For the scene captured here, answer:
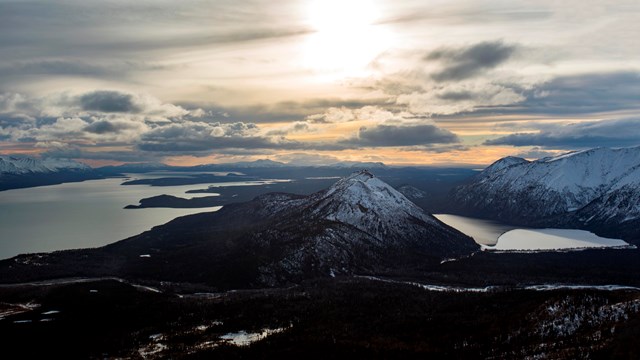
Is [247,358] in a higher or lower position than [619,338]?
lower

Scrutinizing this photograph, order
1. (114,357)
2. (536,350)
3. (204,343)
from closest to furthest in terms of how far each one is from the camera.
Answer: (536,350)
(114,357)
(204,343)

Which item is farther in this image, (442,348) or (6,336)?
(6,336)

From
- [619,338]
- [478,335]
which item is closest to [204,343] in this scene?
[478,335]

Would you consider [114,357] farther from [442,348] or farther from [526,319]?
[526,319]

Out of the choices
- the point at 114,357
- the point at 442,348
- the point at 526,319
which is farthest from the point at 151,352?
the point at 526,319

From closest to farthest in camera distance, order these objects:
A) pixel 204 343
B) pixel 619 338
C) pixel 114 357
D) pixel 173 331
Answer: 1. pixel 619 338
2. pixel 114 357
3. pixel 204 343
4. pixel 173 331

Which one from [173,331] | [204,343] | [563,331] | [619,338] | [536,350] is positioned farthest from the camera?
[173,331]

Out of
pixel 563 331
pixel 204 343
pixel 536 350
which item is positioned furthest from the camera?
pixel 204 343

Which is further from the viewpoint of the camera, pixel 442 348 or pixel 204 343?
pixel 204 343

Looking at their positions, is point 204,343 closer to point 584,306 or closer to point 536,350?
point 536,350
